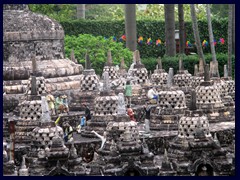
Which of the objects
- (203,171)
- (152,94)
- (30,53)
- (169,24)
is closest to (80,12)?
(169,24)

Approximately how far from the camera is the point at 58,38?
48.6m

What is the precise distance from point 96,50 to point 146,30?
429 inches

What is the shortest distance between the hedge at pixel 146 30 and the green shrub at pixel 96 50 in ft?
21.2

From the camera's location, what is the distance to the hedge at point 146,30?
66.9 m

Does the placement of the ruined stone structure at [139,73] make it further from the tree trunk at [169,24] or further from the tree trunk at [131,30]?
the tree trunk at [131,30]

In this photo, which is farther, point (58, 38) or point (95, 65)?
point (95, 65)

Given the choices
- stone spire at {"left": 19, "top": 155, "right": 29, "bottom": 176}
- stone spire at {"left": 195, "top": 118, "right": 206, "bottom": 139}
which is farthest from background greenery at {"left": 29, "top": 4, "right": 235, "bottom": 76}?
stone spire at {"left": 19, "top": 155, "right": 29, "bottom": 176}

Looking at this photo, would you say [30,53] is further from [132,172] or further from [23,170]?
[23,170]

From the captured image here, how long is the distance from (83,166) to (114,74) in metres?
14.2

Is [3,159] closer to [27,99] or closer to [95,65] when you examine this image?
[27,99]

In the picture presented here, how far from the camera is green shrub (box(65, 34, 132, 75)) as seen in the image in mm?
58406

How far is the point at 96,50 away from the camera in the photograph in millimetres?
58906

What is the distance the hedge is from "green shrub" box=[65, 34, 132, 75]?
21.2ft

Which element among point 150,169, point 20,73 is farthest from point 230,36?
point 150,169
